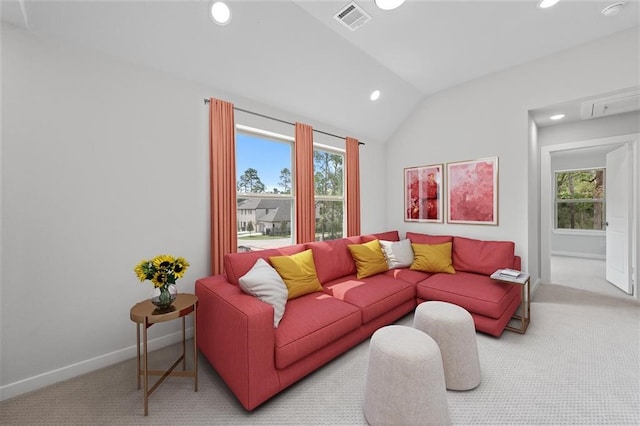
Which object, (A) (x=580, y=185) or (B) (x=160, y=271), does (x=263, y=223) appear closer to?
(B) (x=160, y=271)

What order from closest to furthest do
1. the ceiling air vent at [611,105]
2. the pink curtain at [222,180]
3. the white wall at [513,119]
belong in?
the pink curtain at [222,180], the white wall at [513,119], the ceiling air vent at [611,105]

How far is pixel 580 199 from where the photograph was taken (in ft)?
19.4

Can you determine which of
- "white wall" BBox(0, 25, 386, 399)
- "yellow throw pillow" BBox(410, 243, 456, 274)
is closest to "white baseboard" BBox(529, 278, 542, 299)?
"yellow throw pillow" BBox(410, 243, 456, 274)

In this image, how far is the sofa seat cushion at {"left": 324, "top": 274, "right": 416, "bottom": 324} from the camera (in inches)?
93.3

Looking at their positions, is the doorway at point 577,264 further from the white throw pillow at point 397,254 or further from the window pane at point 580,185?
the white throw pillow at point 397,254

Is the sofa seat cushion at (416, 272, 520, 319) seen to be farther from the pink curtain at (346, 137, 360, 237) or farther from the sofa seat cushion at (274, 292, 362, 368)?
the pink curtain at (346, 137, 360, 237)

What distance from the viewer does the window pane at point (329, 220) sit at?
3768mm

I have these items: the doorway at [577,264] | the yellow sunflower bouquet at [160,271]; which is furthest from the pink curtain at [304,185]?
the doorway at [577,264]

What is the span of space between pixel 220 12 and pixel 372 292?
2.77 meters

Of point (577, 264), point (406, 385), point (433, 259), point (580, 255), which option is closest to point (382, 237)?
point (433, 259)

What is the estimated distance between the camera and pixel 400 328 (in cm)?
172

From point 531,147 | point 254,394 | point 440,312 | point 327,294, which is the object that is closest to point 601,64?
→ point 531,147

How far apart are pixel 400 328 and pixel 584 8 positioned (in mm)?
3276

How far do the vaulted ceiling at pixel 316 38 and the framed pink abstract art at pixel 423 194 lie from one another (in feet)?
4.39
